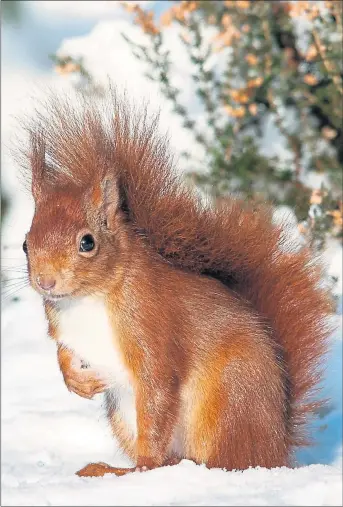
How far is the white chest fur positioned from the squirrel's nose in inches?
4.3

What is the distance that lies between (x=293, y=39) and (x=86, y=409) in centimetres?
234

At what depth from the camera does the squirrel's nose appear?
1955 mm

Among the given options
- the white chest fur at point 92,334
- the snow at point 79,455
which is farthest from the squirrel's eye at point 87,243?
the snow at point 79,455

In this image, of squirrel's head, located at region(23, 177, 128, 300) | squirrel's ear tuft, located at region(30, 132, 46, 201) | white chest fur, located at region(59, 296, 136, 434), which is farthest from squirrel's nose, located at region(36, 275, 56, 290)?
squirrel's ear tuft, located at region(30, 132, 46, 201)

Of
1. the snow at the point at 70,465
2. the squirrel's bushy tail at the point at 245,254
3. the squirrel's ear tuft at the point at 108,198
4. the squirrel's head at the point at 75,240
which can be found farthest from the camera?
the squirrel's bushy tail at the point at 245,254

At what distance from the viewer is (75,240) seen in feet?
6.58

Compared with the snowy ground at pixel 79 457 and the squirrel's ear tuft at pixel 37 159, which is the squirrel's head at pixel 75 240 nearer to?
the squirrel's ear tuft at pixel 37 159

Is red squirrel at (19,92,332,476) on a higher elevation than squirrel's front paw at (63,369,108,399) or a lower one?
higher

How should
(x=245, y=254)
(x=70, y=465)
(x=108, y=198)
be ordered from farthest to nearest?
1. (x=70, y=465)
2. (x=245, y=254)
3. (x=108, y=198)

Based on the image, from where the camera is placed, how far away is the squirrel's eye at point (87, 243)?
201cm

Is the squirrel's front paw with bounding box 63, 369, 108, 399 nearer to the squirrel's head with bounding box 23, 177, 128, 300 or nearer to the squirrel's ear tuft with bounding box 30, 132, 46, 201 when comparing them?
the squirrel's head with bounding box 23, 177, 128, 300

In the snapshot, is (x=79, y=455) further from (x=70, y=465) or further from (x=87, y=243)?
(x=87, y=243)

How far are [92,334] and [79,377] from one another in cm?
19

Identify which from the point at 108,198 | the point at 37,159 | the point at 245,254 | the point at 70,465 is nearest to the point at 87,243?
the point at 108,198
